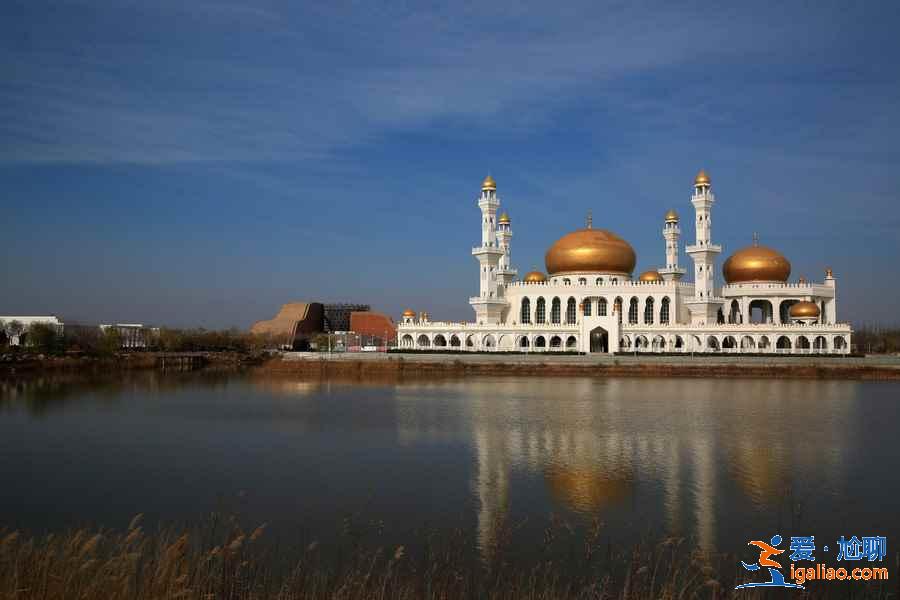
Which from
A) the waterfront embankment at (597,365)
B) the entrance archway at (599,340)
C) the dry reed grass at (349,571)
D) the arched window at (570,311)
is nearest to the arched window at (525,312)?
the arched window at (570,311)

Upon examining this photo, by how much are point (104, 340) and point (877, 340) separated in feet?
242

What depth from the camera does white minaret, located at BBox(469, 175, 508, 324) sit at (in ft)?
181

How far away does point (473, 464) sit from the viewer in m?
Result: 16.7

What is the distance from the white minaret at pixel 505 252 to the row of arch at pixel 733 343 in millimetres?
12001

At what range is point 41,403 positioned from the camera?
2945 centimetres

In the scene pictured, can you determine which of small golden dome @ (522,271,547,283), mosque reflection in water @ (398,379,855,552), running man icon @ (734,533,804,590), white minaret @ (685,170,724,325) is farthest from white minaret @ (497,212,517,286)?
running man icon @ (734,533,804,590)

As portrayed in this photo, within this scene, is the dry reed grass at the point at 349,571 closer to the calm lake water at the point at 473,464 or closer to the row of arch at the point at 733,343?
the calm lake water at the point at 473,464

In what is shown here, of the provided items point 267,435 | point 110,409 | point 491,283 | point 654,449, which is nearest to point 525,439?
point 654,449

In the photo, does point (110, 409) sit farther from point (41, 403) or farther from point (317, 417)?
point (317, 417)

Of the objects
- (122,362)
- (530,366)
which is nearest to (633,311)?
(530,366)

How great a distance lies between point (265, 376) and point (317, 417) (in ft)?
76.0

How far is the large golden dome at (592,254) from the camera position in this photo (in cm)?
5512

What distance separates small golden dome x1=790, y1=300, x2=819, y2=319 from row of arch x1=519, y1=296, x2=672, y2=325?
26.0ft

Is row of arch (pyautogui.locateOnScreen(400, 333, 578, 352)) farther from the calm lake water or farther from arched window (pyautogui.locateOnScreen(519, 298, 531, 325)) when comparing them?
the calm lake water
